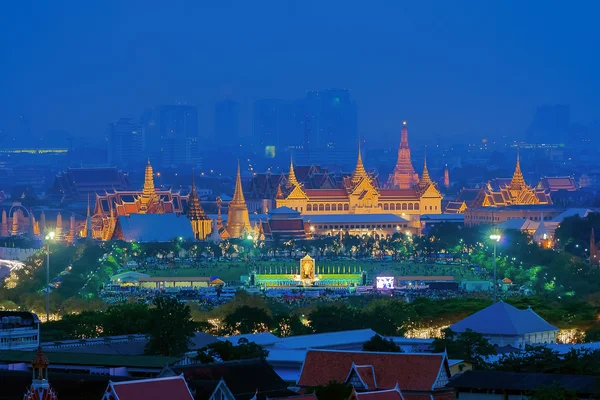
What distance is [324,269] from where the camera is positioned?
94.3 meters

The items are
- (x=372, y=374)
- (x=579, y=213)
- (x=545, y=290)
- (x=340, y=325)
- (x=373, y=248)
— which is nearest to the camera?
(x=372, y=374)

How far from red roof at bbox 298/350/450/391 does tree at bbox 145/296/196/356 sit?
313 inches

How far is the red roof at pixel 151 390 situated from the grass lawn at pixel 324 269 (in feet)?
176

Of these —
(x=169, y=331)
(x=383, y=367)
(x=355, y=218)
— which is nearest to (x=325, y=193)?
(x=355, y=218)

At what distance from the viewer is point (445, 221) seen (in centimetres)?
13262

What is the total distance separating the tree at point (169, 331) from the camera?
160 feet

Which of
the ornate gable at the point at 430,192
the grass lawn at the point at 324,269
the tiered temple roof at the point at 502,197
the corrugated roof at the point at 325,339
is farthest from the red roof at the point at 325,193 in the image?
the corrugated roof at the point at 325,339

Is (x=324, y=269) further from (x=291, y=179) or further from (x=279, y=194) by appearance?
(x=291, y=179)

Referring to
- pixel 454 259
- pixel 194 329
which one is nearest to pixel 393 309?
pixel 194 329

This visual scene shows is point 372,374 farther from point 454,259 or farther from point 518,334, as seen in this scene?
point 454,259

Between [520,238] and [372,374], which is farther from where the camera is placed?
[520,238]

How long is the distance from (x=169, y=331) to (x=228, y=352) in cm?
516

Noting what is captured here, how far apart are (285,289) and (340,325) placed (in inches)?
964

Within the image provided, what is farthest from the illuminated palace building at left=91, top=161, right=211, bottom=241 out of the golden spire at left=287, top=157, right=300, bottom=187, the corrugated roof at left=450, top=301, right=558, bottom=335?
the corrugated roof at left=450, top=301, right=558, bottom=335
